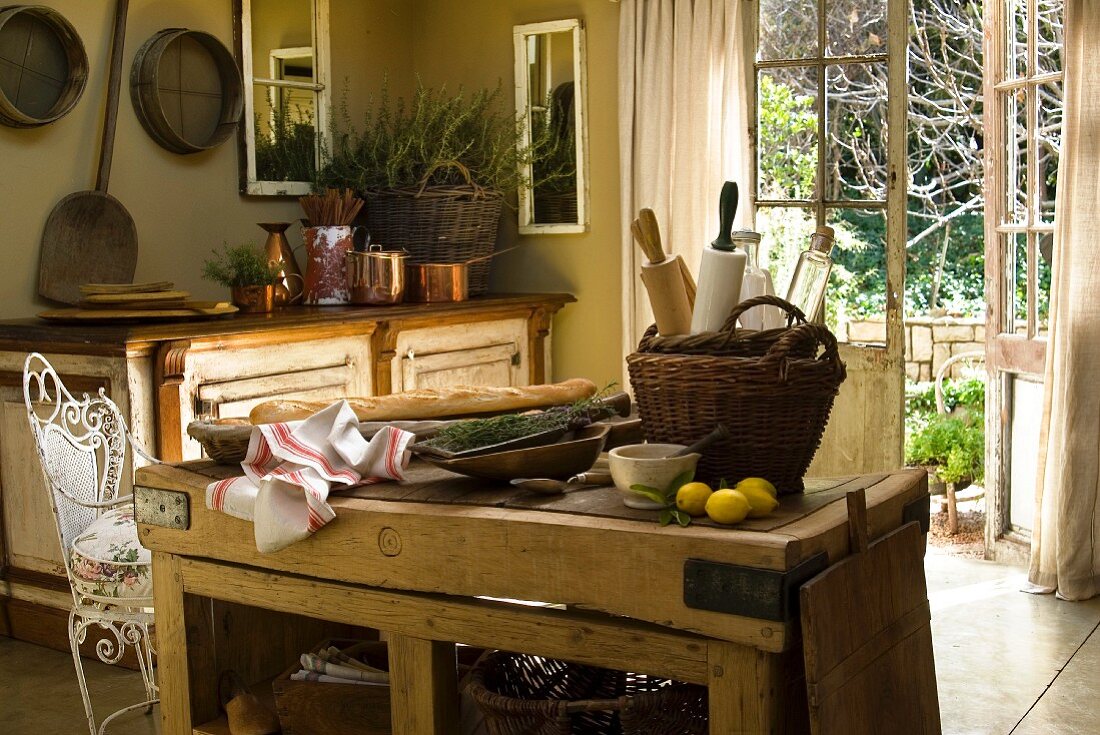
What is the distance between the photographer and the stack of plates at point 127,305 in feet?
12.0

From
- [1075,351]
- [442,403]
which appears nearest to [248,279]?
[442,403]

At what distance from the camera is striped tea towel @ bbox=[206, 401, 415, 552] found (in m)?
2.04

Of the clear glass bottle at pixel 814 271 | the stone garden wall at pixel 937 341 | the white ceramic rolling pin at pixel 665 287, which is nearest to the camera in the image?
the white ceramic rolling pin at pixel 665 287

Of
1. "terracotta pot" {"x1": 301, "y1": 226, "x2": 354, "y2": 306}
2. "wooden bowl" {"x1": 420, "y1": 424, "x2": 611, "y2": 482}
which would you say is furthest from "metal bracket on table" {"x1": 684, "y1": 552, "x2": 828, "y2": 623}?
"terracotta pot" {"x1": 301, "y1": 226, "x2": 354, "y2": 306}

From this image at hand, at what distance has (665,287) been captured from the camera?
206 cm

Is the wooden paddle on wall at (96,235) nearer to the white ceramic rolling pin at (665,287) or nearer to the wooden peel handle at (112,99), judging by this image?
the wooden peel handle at (112,99)

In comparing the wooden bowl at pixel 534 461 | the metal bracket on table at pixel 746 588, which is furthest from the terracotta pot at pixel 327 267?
the metal bracket on table at pixel 746 588

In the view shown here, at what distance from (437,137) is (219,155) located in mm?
885

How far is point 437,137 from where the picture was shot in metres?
4.96

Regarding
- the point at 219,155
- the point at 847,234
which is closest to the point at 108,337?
the point at 219,155

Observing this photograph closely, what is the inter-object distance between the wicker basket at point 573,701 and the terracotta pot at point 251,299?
2266mm

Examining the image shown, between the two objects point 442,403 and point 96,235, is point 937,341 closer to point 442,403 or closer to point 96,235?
point 96,235

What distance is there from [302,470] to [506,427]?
0.36m

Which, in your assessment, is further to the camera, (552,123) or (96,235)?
(552,123)
